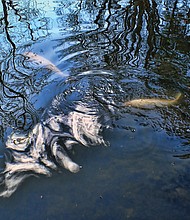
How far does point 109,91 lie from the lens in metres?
4.02

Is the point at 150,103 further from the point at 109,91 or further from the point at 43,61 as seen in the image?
the point at 43,61

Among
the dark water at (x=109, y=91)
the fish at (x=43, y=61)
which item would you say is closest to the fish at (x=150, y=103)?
the dark water at (x=109, y=91)

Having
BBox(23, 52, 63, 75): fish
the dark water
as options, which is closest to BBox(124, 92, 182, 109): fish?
the dark water

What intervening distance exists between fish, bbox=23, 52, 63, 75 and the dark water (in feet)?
0.29

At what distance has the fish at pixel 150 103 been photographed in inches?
145

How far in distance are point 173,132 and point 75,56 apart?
2600mm

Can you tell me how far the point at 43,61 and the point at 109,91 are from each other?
1.70 metres

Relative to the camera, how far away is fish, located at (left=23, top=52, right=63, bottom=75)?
15.5 feet

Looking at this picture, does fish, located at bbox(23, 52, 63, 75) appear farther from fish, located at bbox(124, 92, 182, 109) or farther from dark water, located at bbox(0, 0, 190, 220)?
fish, located at bbox(124, 92, 182, 109)

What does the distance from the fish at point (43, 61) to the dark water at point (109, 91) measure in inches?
3.5

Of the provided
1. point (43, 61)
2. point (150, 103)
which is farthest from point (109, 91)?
point (43, 61)

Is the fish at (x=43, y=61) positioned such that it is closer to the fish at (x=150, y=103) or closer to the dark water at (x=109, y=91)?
the dark water at (x=109, y=91)

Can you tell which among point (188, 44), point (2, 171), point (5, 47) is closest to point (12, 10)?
point (5, 47)

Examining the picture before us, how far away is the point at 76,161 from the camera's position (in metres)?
3.02
